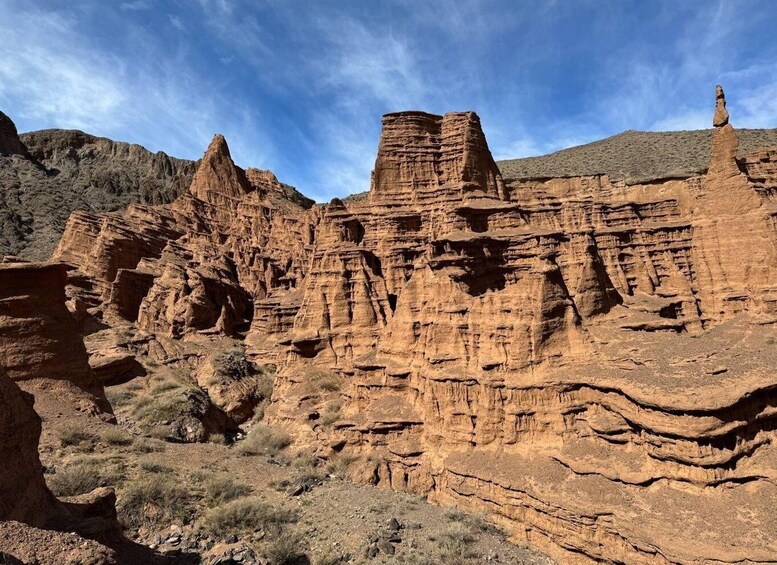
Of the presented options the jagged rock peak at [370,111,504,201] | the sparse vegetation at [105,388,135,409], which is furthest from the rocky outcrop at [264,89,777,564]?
the sparse vegetation at [105,388,135,409]

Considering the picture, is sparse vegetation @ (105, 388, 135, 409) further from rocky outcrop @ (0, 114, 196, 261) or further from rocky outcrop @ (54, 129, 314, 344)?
rocky outcrop @ (0, 114, 196, 261)

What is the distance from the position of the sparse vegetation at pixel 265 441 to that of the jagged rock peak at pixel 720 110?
1371 inches

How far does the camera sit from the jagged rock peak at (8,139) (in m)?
72.0

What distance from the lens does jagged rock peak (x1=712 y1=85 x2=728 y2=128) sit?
2820 cm

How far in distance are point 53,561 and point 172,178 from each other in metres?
98.2

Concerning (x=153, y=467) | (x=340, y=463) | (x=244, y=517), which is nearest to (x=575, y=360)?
(x=340, y=463)

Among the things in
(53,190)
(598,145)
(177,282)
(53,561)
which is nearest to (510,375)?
(53,561)

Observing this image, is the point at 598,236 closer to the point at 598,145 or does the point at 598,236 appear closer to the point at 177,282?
the point at 177,282

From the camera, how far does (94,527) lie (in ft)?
26.4

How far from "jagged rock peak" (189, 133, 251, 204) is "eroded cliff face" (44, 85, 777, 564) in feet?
45.6

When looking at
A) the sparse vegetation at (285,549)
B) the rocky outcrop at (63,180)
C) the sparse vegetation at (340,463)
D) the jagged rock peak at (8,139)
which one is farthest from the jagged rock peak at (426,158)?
the jagged rock peak at (8,139)

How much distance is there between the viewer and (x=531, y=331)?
1917 centimetres

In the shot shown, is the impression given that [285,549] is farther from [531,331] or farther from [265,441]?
[531,331]

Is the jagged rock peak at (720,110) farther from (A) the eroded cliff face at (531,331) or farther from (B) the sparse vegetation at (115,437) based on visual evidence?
(B) the sparse vegetation at (115,437)
